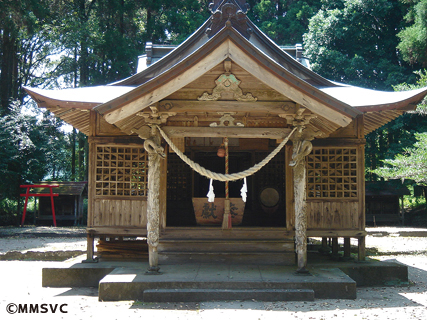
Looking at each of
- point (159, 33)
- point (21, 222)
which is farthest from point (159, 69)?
point (159, 33)

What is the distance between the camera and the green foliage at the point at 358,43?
2259cm

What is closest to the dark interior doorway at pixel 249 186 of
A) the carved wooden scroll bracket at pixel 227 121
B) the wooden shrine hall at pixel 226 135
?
the wooden shrine hall at pixel 226 135

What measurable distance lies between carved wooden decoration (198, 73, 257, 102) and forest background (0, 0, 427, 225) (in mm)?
11590

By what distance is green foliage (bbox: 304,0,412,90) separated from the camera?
74.1 feet

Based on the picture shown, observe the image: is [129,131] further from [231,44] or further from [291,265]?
[291,265]

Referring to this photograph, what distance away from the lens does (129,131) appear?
7.89 m

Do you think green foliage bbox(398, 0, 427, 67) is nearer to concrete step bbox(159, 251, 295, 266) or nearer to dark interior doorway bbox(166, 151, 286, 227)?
dark interior doorway bbox(166, 151, 286, 227)

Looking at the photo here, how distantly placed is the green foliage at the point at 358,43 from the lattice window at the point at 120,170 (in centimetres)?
1702

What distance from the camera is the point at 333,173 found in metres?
8.91

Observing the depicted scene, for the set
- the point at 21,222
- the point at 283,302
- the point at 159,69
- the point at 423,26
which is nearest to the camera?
the point at 283,302

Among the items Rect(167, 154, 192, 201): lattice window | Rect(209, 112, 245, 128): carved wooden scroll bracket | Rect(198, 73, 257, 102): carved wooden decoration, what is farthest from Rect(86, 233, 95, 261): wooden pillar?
Rect(167, 154, 192, 201): lattice window

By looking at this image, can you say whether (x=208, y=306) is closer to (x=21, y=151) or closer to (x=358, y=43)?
(x=21, y=151)

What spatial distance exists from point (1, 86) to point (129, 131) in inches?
799

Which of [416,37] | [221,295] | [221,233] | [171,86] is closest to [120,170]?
[221,233]
